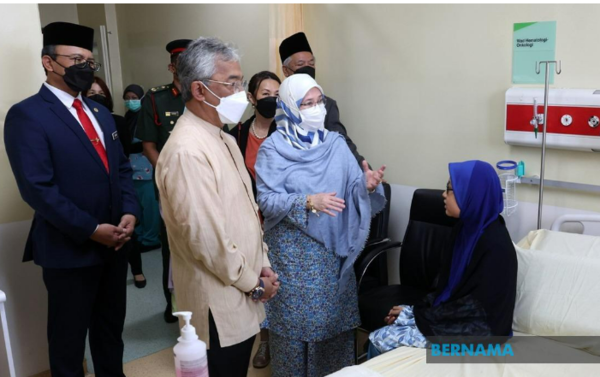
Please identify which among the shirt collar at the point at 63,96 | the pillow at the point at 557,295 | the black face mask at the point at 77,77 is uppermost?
the black face mask at the point at 77,77

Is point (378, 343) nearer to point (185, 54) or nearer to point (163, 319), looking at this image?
point (185, 54)

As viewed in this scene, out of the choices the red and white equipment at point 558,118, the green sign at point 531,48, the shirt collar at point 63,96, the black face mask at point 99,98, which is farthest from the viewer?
the black face mask at point 99,98

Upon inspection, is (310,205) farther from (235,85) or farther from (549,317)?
(549,317)

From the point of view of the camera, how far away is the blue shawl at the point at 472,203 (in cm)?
204

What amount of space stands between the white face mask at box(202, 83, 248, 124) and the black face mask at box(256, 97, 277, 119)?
103 cm

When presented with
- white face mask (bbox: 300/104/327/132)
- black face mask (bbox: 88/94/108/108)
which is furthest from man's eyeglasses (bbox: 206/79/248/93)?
black face mask (bbox: 88/94/108/108)

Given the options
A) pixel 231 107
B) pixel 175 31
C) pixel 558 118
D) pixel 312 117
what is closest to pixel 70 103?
pixel 231 107

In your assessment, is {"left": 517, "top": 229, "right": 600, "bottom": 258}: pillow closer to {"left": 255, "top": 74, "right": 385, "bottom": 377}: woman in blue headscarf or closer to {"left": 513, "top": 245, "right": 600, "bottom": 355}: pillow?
{"left": 513, "top": 245, "right": 600, "bottom": 355}: pillow

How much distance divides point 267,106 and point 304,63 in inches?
16.6

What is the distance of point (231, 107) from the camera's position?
70.1 inches

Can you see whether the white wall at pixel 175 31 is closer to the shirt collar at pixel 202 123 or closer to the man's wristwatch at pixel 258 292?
the shirt collar at pixel 202 123

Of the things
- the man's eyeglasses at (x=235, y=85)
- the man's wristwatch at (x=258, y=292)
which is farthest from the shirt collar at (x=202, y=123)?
the man's wristwatch at (x=258, y=292)

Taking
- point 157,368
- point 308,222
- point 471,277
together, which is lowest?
point 157,368

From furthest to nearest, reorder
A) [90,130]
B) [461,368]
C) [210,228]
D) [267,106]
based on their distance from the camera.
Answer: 1. [267,106]
2. [90,130]
3. [461,368]
4. [210,228]
